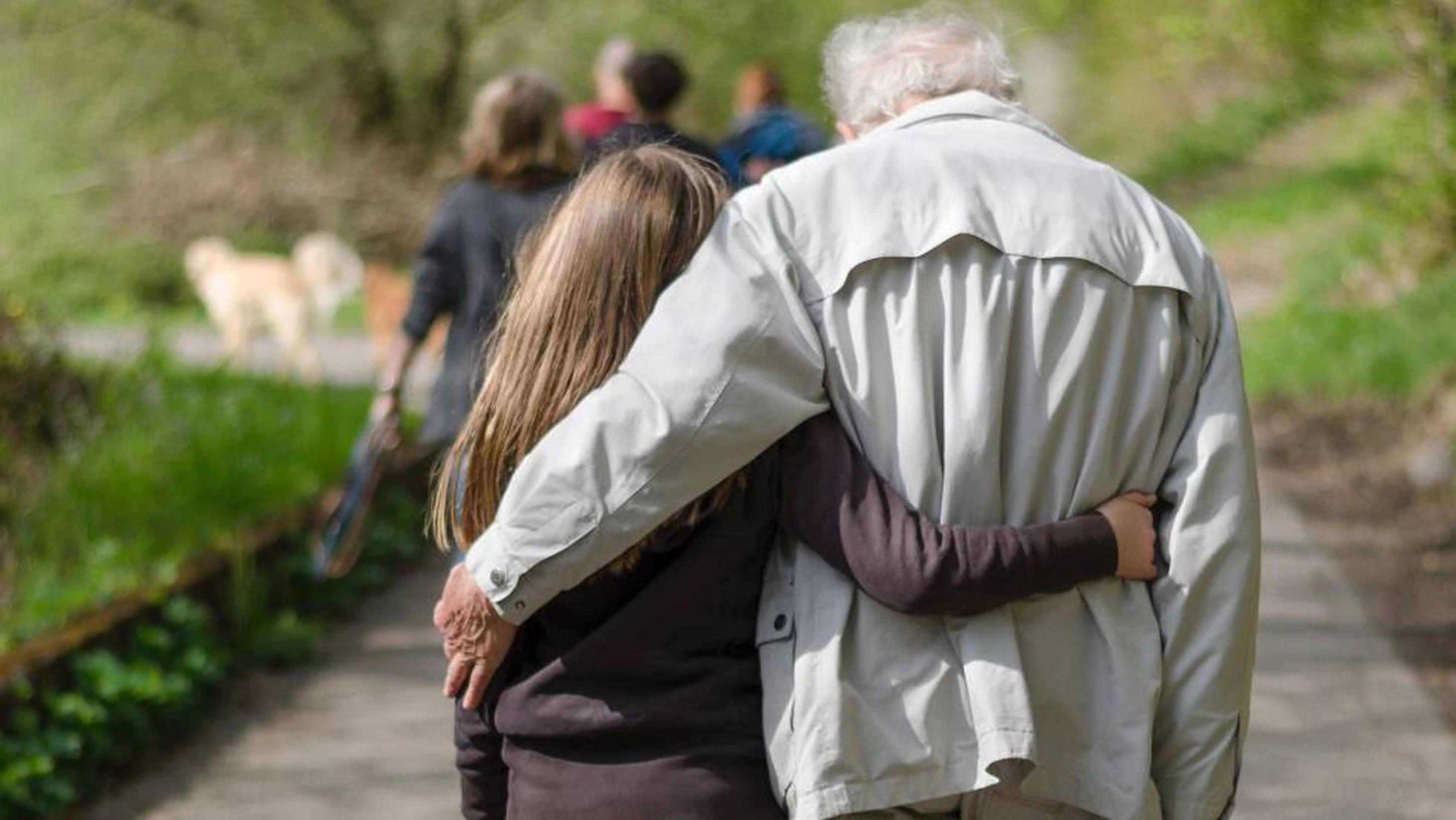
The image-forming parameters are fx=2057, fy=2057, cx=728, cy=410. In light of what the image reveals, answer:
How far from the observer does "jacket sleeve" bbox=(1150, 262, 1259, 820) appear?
2648 millimetres

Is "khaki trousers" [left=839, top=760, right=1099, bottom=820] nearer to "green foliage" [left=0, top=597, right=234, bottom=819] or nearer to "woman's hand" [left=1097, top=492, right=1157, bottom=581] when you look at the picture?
"woman's hand" [left=1097, top=492, right=1157, bottom=581]

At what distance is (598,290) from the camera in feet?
8.64

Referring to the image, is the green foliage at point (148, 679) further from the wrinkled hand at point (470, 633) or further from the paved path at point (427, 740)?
the wrinkled hand at point (470, 633)

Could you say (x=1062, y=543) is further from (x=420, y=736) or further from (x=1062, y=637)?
(x=420, y=736)

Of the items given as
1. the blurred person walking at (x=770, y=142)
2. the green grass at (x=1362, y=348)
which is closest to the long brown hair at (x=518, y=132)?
the blurred person walking at (x=770, y=142)

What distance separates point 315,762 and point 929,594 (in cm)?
363

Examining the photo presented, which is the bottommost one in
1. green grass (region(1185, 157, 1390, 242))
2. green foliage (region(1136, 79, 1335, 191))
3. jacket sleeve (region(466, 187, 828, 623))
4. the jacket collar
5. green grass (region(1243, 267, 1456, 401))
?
green foliage (region(1136, 79, 1335, 191))

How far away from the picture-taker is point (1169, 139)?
31203 millimetres

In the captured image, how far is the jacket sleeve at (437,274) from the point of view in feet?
19.6

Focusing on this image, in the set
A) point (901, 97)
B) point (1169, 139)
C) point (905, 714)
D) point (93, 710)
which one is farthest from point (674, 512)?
point (1169, 139)

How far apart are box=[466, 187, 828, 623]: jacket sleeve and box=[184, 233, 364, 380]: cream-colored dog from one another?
429 inches

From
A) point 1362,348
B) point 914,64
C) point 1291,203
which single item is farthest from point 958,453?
point 1291,203

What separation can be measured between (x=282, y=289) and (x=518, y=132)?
7764 mm

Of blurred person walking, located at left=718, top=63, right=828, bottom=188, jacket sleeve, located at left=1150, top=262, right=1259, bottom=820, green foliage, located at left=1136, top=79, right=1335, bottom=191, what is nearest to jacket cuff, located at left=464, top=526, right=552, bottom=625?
jacket sleeve, located at left=1150, top=262, right=1259, bottom=820
